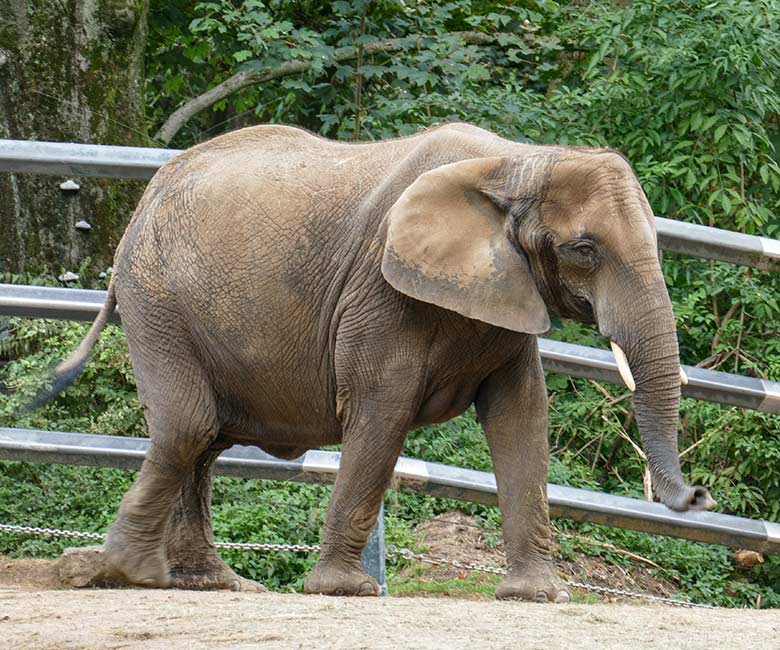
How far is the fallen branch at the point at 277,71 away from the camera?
33.3 ft

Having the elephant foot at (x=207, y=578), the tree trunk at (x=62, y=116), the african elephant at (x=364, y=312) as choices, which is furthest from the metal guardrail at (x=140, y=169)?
the tree trunk at (x=62, y=116)

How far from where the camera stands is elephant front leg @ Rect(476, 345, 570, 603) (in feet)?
18.1

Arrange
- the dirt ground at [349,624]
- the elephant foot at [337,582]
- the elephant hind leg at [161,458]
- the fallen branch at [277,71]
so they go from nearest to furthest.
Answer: the dirt ground at [349,624] → the elephant foot at [337,582] → the elephant hind leg at [161,458] → the fallen branch at [277,71]

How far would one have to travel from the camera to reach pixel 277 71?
10547 millimetres

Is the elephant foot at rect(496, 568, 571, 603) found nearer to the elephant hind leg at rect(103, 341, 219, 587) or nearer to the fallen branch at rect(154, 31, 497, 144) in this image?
the elephant hind leg at rect(103, 341, 219, 587)

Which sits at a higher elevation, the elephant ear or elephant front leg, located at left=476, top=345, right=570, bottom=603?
the elephant ear

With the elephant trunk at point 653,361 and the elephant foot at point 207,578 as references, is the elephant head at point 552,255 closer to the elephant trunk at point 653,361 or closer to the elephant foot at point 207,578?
the elephant trunk at point 653,361

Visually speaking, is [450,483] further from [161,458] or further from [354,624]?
[354,624]

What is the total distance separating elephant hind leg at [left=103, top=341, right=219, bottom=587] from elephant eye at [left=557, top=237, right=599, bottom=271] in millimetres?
1598

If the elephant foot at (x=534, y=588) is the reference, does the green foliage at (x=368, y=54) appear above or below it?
above

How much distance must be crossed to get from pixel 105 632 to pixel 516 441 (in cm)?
199

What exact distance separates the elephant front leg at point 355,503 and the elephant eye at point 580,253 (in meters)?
0.86

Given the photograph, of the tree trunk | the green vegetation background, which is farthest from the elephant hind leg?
the tree trunk

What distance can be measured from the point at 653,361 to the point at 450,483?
1.62 meters
